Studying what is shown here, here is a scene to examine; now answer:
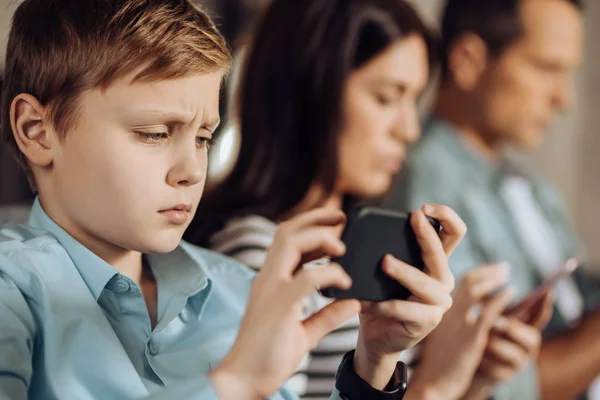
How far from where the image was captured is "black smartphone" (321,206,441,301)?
45 cm

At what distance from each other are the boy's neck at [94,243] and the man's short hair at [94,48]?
0.06m

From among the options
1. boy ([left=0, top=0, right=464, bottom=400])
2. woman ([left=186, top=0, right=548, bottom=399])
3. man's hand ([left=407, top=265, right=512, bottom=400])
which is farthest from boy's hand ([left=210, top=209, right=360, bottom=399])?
woman ([left=186, top=0, right=548, bottom=399])

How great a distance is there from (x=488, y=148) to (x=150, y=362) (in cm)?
A: 109

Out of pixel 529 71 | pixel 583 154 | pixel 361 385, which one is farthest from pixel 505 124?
pixel 361 385

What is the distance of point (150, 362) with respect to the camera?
48 centimetres

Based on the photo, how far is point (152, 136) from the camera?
448 mm

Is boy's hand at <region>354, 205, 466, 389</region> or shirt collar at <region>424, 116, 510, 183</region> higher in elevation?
boy's hand at <region>354, 205, 466, 389</region>

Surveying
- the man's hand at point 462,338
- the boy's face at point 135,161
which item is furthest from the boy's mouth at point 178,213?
the man's hand at point 462,338

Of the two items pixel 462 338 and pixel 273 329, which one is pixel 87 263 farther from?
pixel 462 338

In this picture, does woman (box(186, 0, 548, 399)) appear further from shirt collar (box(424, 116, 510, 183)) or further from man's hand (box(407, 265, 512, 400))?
shirt collar (box(424, 116, 510, 183))

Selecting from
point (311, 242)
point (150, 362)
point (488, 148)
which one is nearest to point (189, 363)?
point (150, 362)

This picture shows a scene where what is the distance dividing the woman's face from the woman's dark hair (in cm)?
1

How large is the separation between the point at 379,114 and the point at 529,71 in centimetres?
61

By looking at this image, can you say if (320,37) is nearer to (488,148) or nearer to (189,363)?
(189,363)
